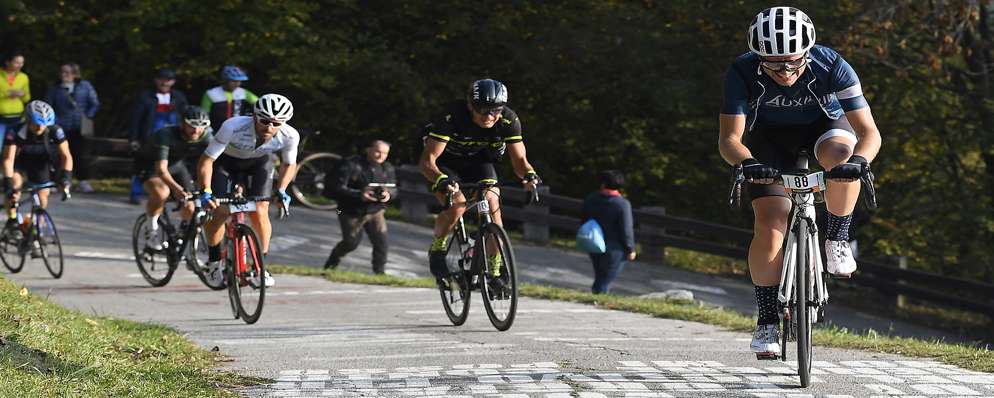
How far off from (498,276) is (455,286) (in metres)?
0.67

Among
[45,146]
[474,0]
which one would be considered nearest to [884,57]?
[474,0]

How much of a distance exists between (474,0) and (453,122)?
652 inches

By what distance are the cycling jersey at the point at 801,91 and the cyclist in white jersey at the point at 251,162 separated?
4145 mm

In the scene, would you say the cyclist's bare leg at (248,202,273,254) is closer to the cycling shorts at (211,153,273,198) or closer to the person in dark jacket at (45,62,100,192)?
the cycling shorts at (211,153,273,198)

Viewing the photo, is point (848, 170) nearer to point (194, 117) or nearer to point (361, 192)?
point (194, 117)


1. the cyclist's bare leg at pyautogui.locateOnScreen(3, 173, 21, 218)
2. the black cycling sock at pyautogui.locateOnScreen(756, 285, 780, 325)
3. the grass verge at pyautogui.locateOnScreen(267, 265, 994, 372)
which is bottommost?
the grass verge at pyautogui.locateOnScreen(267, 265, 994, 372)

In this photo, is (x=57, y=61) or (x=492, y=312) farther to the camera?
(x=57, y=61)

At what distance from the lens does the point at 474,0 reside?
80.8 feet

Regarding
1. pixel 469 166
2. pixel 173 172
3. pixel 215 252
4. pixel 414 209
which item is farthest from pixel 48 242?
pixel 414 209

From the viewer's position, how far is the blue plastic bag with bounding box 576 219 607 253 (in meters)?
12.8

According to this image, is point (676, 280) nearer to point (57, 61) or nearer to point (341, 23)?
point (341, 23)

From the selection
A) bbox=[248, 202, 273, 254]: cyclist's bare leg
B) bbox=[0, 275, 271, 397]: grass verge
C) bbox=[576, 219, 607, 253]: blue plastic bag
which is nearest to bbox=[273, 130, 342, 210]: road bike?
bbox=[576, 219, 607, 253]: blue plastic bag

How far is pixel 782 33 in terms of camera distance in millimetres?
5598

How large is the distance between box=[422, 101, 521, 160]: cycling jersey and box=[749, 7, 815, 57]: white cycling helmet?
9.91 ft
